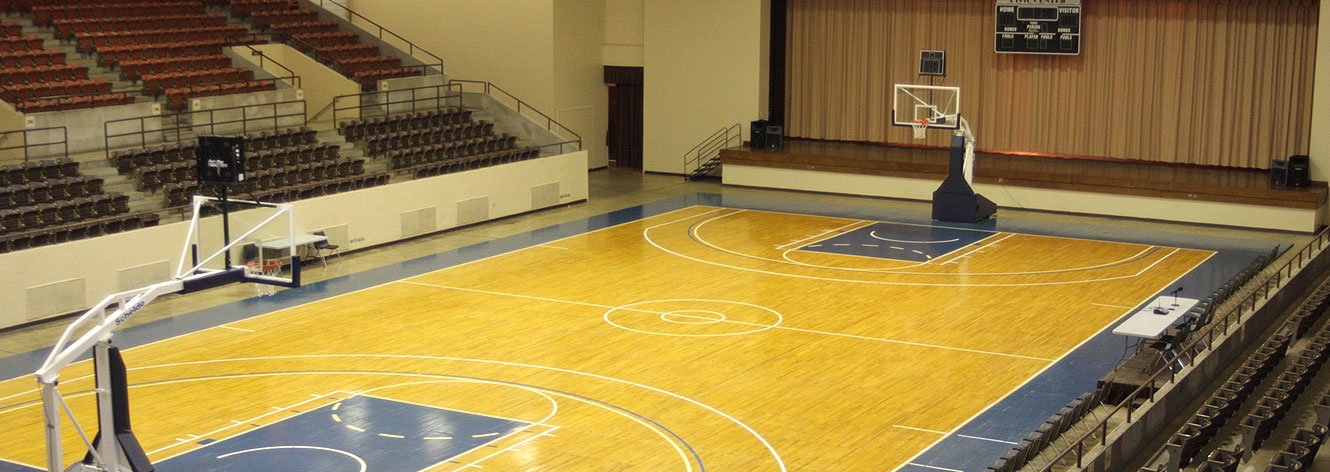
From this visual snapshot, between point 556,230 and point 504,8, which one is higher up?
point 504,8

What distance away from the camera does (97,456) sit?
10.6m

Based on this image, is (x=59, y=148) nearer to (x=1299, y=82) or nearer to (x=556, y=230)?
(x=556, y=230)

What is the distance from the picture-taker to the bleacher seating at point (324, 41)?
28422 millimetres

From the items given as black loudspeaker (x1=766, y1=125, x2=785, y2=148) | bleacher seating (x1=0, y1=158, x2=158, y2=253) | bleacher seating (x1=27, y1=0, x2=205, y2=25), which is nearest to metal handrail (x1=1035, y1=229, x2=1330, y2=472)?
black loudspeaker (x1=766, y1=125, x2=785, y2=148)

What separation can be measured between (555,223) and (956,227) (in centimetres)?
765

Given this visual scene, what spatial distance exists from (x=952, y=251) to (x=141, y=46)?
15.3m

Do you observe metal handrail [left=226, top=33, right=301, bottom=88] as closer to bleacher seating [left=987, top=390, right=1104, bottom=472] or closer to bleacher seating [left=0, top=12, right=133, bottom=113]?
bleacher seating [left=0, top=12, right=133, bottom=113]

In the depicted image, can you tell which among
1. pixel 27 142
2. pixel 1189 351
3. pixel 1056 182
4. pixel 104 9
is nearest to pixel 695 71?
pixel 1056 182

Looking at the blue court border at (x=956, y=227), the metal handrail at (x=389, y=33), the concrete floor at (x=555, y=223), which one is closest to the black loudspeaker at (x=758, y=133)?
the concrete floor at (x=555, y=223)

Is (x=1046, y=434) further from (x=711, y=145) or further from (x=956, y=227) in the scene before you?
(x=711, y=145)

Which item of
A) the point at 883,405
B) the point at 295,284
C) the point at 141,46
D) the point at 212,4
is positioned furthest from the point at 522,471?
the point at 212,4

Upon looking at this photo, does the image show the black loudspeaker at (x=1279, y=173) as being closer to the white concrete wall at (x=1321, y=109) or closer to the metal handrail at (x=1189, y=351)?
the white concrete wall at (x=1321, y=109)

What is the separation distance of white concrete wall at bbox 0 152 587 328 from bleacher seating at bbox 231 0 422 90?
Answer: 4298 mm

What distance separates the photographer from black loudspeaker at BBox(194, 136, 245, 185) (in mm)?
13328
